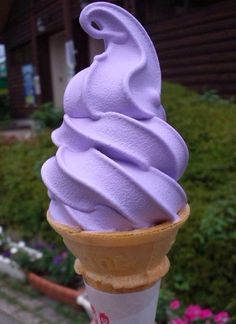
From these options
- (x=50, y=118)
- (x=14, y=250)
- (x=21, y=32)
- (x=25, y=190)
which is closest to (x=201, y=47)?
(x=50, y=118)

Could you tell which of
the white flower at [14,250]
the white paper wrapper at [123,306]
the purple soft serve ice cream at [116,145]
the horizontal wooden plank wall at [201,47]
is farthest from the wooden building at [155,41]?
the white paper wrapper at [123,306]

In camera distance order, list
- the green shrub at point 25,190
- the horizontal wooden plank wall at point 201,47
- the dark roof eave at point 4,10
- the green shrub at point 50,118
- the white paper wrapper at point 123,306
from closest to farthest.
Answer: the white paper wrapper at point 123,306, the green shrub at point 25,190, the horizontal wooden plank wall at point 201,47, the green shrub at point 50,118, the dark roof eave at point 4,10

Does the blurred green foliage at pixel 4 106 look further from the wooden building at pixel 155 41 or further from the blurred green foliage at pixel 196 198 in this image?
the blurred green foliage at pixel 196 198

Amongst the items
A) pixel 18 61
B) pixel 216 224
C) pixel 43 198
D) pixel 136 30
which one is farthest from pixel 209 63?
pixel 18 61

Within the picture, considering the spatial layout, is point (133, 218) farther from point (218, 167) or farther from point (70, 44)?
point (70, 44)

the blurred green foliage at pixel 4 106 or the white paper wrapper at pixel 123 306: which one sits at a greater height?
the white paper wrapper at pixel 123 306
